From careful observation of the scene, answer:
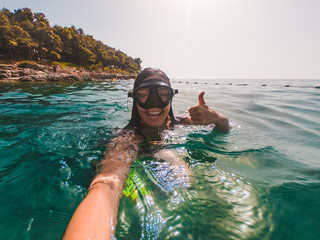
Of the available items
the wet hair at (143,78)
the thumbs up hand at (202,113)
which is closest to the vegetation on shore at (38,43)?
the wet hair at (143,78)

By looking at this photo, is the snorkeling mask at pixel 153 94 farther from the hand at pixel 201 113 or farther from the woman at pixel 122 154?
the hand at pixel 201 113

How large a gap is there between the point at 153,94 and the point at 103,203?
1674 mm

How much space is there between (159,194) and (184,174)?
40cm

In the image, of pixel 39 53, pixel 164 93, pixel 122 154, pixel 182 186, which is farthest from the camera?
pixel 39 53

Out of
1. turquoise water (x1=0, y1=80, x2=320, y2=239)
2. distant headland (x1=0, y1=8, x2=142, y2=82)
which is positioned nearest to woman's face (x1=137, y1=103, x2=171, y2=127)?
turquoise water (x1=0, y1=80, x2=320, y2=239)

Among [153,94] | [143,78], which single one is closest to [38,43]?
[143,78]

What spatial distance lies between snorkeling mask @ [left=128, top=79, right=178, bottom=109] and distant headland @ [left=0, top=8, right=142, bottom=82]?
22151mm

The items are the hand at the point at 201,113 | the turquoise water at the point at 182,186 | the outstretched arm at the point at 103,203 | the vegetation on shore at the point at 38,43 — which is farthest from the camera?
the vegetation on shore at the point at 38,43

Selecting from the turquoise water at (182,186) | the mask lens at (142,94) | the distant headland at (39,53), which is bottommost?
the turquoise water at (182,186)

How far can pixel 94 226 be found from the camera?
921 mm

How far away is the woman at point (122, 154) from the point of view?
94cm

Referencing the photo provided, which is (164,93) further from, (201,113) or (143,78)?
(201,113)

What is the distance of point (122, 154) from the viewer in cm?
198

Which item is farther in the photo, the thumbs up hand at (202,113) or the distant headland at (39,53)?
the distant headland at (39,53)
